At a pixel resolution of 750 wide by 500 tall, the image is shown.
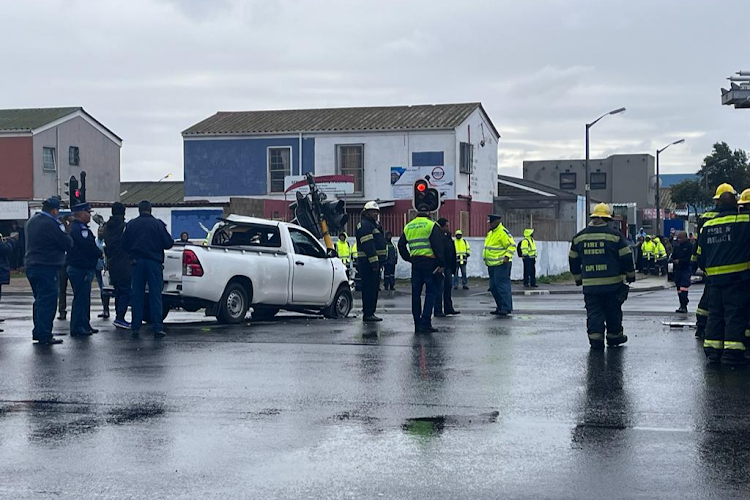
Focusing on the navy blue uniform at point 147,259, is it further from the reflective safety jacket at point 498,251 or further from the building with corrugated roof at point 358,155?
the building with corrugated roof at point 358,155

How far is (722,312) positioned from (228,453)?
6.40 metres

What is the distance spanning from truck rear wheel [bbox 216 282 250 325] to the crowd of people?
1.40 m

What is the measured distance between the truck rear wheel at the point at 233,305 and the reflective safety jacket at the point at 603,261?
574 centimetres

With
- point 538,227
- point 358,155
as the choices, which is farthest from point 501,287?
point 358,155

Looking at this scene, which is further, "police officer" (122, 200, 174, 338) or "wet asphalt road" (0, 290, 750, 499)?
"police officer" (122, 200, 174, 338)

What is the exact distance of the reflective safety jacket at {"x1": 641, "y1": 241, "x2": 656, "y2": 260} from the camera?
147 ft

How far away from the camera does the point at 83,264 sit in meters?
14.9

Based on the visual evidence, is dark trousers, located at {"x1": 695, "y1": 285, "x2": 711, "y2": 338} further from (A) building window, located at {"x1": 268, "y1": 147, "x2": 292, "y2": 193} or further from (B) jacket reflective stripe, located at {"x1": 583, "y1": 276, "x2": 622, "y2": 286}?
(A) building window, located at {"x1": 268, "y1": 147, "x2": 292, "y2": 193}

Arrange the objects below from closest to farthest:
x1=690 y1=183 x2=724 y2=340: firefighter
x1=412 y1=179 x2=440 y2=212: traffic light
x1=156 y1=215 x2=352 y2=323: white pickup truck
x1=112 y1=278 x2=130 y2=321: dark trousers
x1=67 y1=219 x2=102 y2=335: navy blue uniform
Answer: x1=690 y1=183 x2=724 y2=340: firefighter < x1=67 y1=219 x2=102 y2=335: navy blue uniform < x1=156 y1=215 x2=352 y2=323: white pickup truck < x1=112 y1=278 x2=130 y2=321: dark trousers < x1=412 y1=179 x2=440 y2=212: traffic light

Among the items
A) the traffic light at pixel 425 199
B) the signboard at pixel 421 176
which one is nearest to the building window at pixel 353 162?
the signboard at pixel 421 176

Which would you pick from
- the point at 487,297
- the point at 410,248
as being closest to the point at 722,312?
the point at 410,248

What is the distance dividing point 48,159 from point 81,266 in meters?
38.3

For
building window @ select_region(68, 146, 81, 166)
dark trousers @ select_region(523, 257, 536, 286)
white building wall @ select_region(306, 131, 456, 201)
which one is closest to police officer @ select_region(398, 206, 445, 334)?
dark trousers @ select_region(523, 257, 536, 286)

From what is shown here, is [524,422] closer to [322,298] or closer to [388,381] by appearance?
[388,381]
